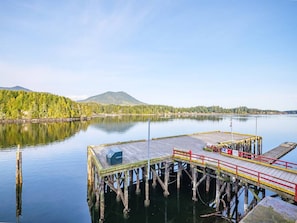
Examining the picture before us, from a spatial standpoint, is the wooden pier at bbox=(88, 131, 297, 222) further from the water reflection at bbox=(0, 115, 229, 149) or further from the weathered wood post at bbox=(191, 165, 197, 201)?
the water reflection at bbox=(0, 115, 229, 149)

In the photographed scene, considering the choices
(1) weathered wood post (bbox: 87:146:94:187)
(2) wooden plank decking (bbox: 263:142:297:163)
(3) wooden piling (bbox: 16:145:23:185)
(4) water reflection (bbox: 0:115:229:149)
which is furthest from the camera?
(4) water reflection (bbox: 0:115:229:149)

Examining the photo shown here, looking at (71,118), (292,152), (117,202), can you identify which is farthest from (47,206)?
(71,118)

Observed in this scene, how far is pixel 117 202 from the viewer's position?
18594 millimetres

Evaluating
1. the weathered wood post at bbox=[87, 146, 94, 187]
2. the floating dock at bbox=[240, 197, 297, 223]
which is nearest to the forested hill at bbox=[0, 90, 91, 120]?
Answer: the weathered wood post at bbox=[87, 146, 94, 187]

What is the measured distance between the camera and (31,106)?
118062mm

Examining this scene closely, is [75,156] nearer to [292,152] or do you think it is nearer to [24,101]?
[292,152]

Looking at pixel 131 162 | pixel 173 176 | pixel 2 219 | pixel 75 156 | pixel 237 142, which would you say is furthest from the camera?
pixel 75 156

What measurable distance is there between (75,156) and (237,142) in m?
28.1

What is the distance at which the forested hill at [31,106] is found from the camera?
11350cm

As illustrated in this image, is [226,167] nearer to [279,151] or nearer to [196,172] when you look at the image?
[196,172]

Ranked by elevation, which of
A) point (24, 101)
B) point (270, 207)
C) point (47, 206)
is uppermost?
point (24, 101)

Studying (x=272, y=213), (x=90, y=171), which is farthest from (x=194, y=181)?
(x=90, y=171)

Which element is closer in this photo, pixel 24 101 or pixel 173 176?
pixel 173 176

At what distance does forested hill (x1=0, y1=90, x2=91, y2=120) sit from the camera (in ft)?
372
